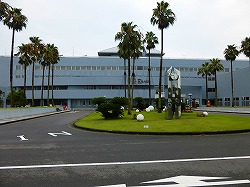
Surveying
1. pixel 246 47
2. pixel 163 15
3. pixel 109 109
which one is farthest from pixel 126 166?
pixel 246 47

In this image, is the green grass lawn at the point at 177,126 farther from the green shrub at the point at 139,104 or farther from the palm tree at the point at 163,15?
the green shrub at the point at 139,104

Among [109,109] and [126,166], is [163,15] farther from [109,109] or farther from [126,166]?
[126,166]

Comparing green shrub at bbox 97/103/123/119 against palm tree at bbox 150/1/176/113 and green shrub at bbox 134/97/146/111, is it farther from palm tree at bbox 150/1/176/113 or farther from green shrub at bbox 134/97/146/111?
green shrub at bbox 134/97/146/111

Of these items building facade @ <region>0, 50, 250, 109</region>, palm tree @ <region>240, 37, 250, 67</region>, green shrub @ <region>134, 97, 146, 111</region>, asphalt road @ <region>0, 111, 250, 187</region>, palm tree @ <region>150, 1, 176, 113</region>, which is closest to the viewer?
asphalt road @ <region>0, 111, 250, 187</region>

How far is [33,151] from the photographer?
32.9 ft

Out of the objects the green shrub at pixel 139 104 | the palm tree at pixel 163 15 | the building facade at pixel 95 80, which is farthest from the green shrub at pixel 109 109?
the building facade at pixel 95 80

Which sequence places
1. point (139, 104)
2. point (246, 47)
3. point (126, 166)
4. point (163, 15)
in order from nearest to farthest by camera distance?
point (126, 166) → point (163, 15) → point (139, 104) → point (246, 47)

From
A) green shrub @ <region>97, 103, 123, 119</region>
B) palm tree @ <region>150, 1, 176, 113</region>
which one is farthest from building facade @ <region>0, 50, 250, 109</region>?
Result: green shrub @ <region>97, 103, 123, 119</region>

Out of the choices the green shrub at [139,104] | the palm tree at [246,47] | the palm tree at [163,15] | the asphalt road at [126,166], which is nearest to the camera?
the asphalt road at [126,166]

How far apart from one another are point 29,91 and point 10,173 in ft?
266

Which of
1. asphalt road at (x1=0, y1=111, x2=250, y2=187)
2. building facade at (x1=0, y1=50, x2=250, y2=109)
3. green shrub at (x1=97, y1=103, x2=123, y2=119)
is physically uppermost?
building facade at (x1=0, y1=50, x2=250, y2=109)

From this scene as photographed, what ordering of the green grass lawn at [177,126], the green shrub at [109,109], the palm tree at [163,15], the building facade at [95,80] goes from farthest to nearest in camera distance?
the building facade at [95,80]
the palm tree at [163,15]
the green shrub at [109,109]
the green grass lawn at [177,126]

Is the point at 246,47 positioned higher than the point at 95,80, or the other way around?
→ the point at 246,47

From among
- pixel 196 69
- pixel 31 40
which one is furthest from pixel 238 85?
pixel 31 40
